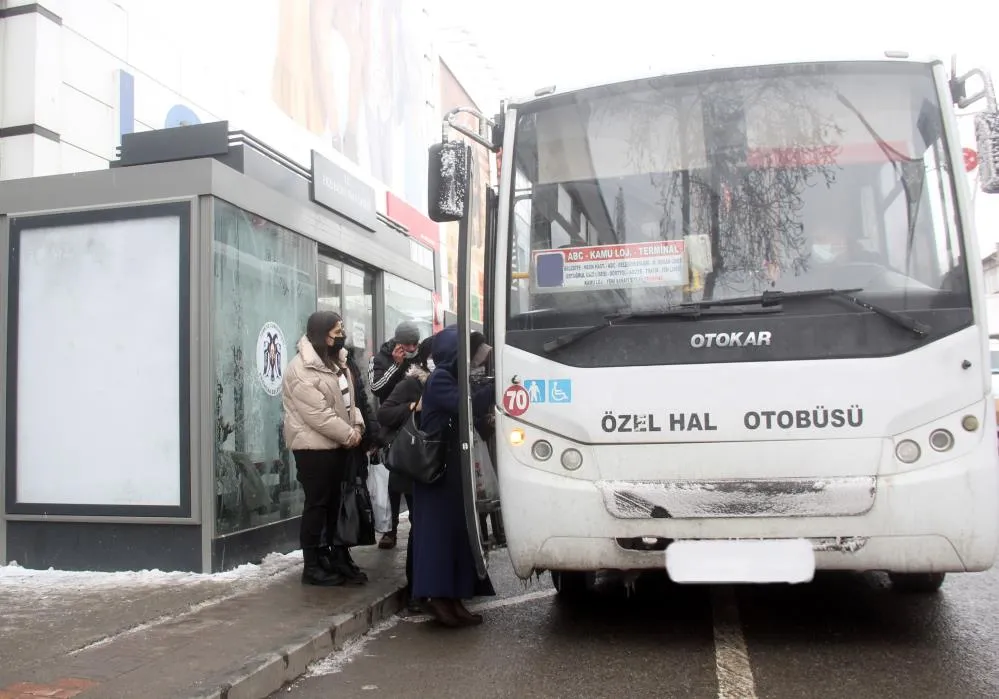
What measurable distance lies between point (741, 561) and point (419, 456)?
1.81 metres

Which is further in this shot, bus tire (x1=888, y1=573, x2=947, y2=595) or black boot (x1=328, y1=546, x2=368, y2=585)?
black boot (x1=328, y1=546, x2=368, y2=585)

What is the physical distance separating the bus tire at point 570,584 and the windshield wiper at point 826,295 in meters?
1.93

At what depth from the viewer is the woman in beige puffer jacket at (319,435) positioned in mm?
5637

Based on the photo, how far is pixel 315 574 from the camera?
579cm

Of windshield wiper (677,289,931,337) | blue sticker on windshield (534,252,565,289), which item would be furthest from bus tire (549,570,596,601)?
windshield wiper (677,289,931,337)

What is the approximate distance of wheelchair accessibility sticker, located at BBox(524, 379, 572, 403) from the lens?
442cm

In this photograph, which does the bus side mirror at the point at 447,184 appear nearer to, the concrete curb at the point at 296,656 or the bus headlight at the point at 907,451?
the concrete curb at the point at 296,656

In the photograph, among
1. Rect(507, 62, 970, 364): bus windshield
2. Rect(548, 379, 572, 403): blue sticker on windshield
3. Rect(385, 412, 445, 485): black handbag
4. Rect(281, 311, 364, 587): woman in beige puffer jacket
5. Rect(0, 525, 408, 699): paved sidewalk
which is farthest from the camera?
Rect(281, 311, 364, 587): woman in beige puffer jacket

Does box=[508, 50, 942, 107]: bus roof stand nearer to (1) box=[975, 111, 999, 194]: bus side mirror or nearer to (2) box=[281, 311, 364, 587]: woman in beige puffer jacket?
(1) box=[975, 111, 999, 194]: bus side mirror

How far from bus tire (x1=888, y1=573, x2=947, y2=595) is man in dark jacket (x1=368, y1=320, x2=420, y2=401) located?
3.57 meters

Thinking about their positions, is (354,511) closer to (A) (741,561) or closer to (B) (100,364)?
(B) (100,364)

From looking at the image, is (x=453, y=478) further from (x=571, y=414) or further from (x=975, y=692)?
(x=975, y=692)

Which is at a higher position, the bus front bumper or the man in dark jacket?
the man in dark jacket

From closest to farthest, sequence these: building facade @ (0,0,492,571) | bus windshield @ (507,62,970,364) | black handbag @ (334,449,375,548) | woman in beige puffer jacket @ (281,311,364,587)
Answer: bus windshield @ (507,62,970,364), woman in beige puffer jacket @ (281,311,364,587), black handbag @ (334,449,375,548), building facade @ (0,0,492,571)
